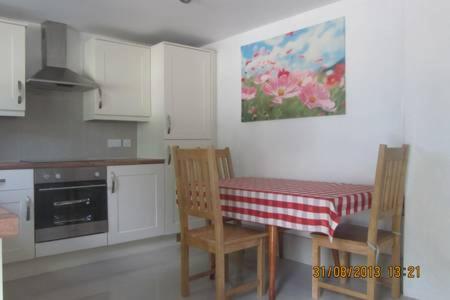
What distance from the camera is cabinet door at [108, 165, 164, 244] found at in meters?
3.16

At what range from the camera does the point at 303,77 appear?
303 centimetres

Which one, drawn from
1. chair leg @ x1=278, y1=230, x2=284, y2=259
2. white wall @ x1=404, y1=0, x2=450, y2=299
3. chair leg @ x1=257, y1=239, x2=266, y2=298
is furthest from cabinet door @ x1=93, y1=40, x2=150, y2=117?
white wall @ x1=404, y1=0, x2=450, y2=299

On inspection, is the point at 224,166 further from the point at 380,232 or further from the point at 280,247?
the point at 380,232

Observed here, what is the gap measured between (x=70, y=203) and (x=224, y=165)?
1.31 meters

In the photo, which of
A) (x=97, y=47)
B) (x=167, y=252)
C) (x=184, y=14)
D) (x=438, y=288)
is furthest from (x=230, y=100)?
(x=438, y=288)

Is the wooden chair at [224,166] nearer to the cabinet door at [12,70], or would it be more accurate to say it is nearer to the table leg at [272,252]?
the table leg at [272,252]

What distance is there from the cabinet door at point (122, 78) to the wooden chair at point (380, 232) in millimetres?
2278

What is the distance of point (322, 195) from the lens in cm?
198

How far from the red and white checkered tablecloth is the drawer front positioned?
1.49 m

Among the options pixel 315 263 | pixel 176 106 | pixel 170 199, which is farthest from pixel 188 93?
pixel 315 263

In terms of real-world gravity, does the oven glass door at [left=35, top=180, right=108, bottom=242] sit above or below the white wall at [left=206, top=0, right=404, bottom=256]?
below

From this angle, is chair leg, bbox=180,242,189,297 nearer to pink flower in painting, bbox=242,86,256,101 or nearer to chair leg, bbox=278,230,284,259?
chair leg, bbox=278,230,284,259

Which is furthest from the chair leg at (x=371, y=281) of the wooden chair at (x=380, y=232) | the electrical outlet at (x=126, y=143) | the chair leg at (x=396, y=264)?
the electrical outlet at (x=126, y=143)

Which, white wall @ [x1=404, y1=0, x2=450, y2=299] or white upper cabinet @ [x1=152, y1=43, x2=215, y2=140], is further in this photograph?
white upper cabinet @ [x1=152, y1=43, x2=215, y2=140]
